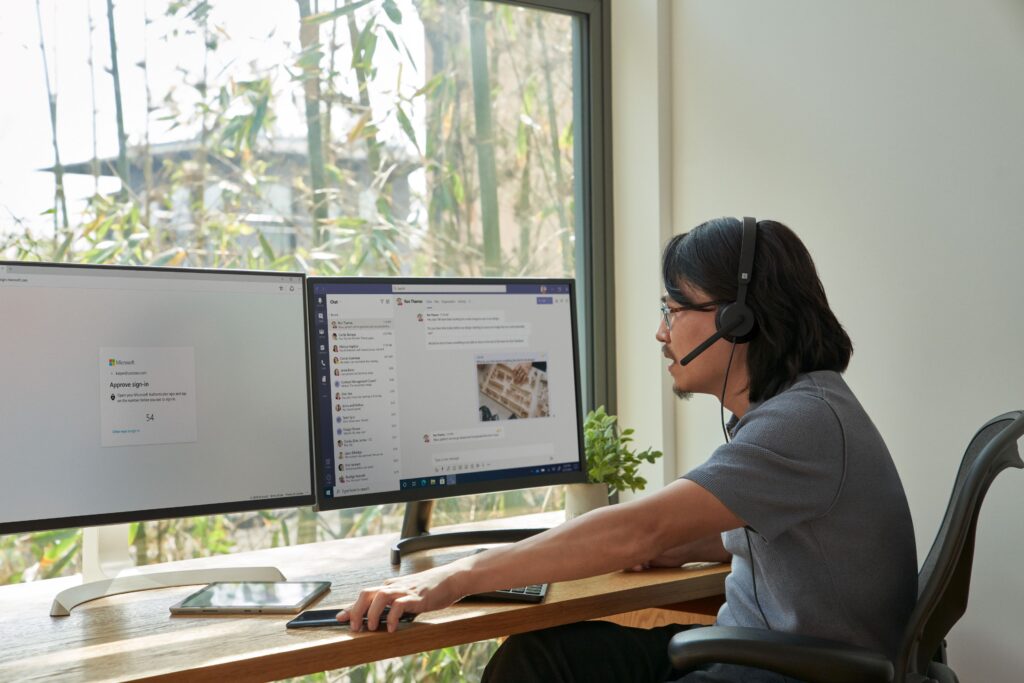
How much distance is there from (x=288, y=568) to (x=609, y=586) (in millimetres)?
592

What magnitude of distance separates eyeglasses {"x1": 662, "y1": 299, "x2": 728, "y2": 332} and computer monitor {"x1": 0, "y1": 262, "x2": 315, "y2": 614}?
0.64 m

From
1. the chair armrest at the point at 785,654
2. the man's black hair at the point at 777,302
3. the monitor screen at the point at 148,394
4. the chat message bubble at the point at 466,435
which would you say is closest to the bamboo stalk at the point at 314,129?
the monitor screen at the point at 148,394

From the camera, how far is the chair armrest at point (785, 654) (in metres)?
1.07

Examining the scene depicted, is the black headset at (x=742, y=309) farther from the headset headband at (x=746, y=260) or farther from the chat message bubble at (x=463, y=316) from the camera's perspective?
the chat message bubble at (x=463, y=316)

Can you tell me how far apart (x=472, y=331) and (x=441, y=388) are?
13cm

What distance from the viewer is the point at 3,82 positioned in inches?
71.2

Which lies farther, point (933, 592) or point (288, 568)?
point (288, 568)

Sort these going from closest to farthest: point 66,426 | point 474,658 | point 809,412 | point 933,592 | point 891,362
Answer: point 933,592, point 809,412, point 66,426, point 891,362, point 474,658

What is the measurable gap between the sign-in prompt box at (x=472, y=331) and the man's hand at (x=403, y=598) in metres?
0.51

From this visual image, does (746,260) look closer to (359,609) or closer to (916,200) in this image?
(916,200)

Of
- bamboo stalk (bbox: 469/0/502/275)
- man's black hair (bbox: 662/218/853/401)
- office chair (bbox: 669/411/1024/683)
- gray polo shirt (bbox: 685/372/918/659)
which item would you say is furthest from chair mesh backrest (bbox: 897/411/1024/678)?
bamboo stalk (bbox: 469/0/502/275)

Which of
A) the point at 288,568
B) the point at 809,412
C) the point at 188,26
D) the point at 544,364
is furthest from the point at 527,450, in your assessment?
the point at 188,26

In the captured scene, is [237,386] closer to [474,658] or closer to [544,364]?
Answer: [544,364]

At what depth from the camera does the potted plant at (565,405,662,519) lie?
1875 millimetres
